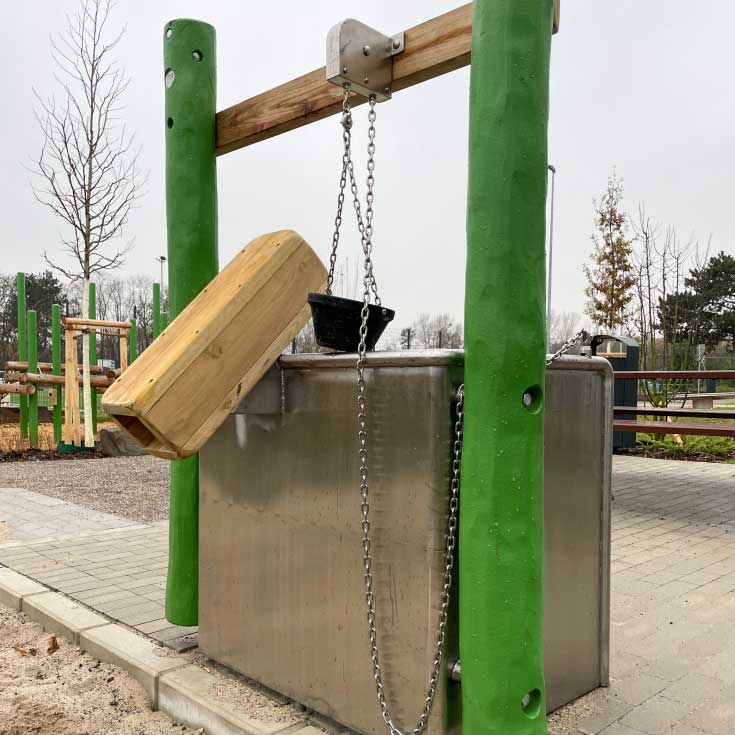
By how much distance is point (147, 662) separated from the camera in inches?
110

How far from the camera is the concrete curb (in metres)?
2.34

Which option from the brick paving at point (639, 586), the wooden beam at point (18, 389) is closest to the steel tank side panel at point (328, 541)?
the brick paving at point (639, 586)

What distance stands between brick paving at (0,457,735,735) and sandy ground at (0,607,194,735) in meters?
0.29

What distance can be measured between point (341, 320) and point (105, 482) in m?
6.45

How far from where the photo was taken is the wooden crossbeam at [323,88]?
2080 millimetres

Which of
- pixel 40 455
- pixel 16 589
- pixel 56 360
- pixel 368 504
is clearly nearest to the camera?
pixel 368 504

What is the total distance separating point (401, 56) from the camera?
2.24m

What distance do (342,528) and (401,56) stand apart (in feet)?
4.86

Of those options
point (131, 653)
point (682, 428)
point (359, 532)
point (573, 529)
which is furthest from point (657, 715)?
point (682, 428)

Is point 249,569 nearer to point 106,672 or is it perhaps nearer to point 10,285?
point 106,672

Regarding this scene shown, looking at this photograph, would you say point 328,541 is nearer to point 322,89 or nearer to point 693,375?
point 322,89

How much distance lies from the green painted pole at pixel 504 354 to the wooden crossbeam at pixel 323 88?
310 millimetres

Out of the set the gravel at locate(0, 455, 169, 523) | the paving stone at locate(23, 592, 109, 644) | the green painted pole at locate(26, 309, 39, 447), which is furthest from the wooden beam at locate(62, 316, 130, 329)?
the paving stone at locate(23, 592, 109, 644)

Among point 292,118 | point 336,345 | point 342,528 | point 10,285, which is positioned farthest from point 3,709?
point 10,285
